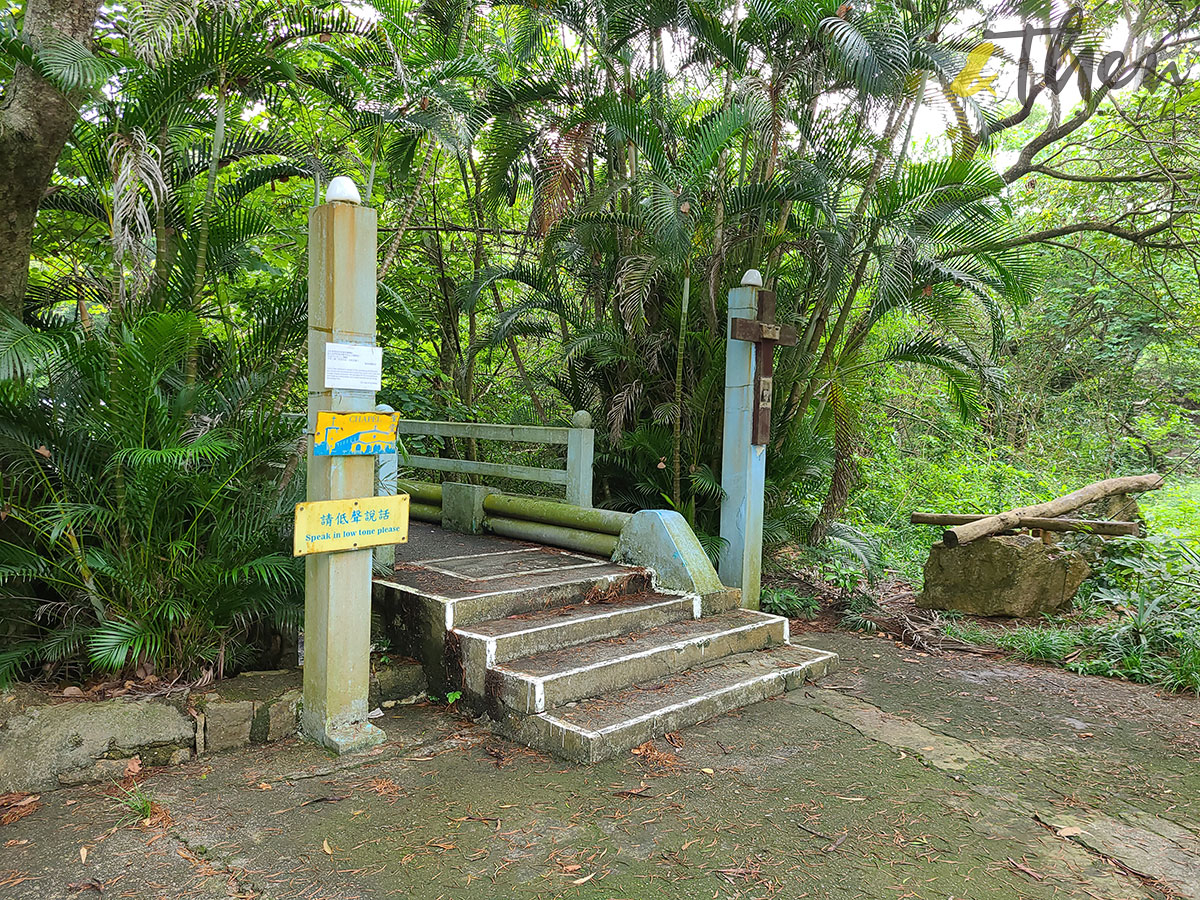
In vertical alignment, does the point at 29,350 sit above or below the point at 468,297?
below

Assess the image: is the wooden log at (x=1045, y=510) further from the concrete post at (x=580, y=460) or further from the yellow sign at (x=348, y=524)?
the yellow sign at (x=348, y=524)

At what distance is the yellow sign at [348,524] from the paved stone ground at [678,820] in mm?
989

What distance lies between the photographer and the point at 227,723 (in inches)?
145

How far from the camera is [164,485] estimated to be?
3746mm

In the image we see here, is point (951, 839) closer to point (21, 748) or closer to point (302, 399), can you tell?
point (21, 748)

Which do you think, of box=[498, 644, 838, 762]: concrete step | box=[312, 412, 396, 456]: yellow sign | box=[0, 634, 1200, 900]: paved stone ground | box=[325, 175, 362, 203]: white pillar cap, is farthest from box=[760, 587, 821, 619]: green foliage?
box=[325, 175, 362, 203]: white pillar cap

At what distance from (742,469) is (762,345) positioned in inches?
36.8

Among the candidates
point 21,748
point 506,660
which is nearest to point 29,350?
point 21,748

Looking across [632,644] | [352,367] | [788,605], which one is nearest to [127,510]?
[352,367]

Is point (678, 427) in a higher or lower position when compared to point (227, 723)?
higher

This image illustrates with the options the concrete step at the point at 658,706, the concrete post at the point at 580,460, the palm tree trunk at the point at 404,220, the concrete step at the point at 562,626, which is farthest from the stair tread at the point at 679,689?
the palm tree trunk at the point at 404,220

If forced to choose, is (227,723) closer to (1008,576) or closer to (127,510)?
(127,510)

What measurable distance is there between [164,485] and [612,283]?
4.35 m

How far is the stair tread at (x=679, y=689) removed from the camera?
388 centimetres
